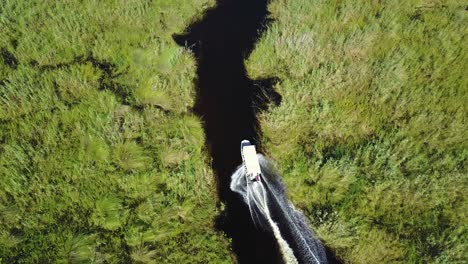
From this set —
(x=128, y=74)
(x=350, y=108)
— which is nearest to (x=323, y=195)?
(x=350, y=108)

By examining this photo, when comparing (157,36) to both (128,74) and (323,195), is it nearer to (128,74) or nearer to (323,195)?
(128,74)

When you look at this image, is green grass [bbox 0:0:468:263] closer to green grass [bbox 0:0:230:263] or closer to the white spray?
green grass [bbox 0:0:230:263]

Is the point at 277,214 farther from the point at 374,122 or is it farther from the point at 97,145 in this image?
the point at 97,145

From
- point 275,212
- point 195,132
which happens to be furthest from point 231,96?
point 275,212

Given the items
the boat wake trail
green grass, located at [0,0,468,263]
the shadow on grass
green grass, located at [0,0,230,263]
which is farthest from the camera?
the shadow on grass

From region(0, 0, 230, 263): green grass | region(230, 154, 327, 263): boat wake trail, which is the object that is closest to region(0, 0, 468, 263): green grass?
region(0, 0, 230, 263): green grass

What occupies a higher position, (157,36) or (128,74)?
(157,36)

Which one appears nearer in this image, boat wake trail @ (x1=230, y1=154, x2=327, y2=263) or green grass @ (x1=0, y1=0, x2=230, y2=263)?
green grass @ (x1=0, y1=0, x2=230, y2=263)
